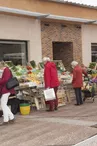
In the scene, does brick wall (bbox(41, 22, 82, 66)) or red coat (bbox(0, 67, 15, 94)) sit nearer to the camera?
red coat (bbox(0, 67, 15, 94))

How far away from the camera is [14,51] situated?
14133 mm

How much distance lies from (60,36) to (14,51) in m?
2.70

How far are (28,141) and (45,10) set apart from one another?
8418 mm

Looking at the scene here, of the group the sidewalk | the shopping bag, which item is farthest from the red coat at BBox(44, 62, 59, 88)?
the sidewalk

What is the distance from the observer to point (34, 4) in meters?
14.3

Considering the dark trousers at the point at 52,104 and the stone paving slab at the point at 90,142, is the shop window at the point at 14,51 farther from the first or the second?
the stone paving slab at the point at 90,142

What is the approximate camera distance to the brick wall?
1497 centimetres

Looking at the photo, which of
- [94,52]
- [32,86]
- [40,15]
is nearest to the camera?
[32,86]

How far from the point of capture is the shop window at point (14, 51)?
13.5m

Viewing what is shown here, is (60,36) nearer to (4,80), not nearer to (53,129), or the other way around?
(4,80)

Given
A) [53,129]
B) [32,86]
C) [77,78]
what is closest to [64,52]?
[77,78]

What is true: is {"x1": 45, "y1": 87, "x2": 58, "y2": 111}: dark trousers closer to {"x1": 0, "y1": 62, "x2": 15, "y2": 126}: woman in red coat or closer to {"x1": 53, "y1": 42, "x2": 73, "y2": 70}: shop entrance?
{"x1": 0, "y1": 62, "x2": 15, "y2": 126}: woman in red coat

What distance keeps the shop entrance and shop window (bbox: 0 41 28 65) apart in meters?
2.93

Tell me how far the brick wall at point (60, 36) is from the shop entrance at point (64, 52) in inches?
8.6
